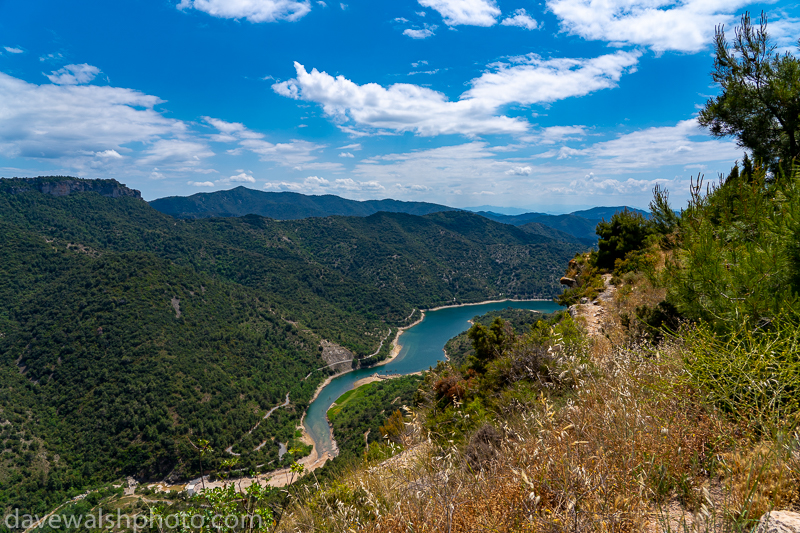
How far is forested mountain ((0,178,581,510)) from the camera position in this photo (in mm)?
44125

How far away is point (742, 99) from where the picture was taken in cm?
789

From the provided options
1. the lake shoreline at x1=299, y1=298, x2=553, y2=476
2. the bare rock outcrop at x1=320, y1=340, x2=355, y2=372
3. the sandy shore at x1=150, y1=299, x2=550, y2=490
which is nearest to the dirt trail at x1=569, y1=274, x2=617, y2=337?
the sandy shore at x1=150, y1=299, x2=550, y2=490

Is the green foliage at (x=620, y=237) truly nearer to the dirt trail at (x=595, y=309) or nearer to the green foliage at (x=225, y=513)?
the dirt trail at (x=595, y=309)

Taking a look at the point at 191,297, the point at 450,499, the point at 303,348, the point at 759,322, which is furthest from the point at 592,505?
the point at 191,297

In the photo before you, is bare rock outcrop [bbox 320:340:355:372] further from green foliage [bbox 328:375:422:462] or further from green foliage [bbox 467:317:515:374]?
green foliage [bbox 467:317:515:374]

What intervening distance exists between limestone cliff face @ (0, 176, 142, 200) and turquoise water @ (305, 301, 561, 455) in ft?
436

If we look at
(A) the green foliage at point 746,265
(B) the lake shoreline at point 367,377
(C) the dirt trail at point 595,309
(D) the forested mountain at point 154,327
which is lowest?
(B) the lake shoreline at point 367,377

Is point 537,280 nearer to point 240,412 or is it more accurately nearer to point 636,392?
point 240,412

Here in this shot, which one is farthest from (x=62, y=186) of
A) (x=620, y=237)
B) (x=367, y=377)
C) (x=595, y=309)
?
(x=595, y=309)

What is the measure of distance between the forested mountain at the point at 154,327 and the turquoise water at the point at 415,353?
4382mm

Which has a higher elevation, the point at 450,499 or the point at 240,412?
the point at 450,499

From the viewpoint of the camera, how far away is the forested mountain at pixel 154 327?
44.1 meters

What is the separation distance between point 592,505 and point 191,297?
84.7 meters

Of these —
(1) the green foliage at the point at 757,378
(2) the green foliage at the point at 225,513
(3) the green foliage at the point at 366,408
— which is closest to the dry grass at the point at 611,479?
(1) the green foliage at the point at 757,378
